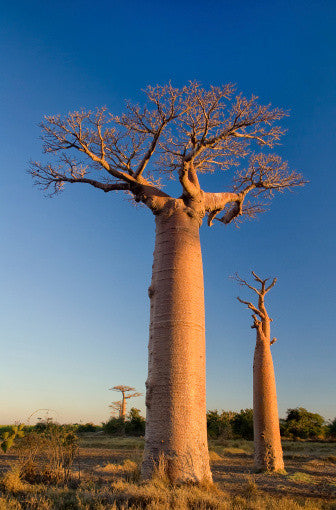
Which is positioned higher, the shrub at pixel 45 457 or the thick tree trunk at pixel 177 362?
the thick tree trunk at pixel 177 362

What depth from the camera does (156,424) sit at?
17.1 feet

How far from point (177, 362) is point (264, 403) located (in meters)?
5.30

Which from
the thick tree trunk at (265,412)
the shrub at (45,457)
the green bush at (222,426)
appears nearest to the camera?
the shrub at (45,457)

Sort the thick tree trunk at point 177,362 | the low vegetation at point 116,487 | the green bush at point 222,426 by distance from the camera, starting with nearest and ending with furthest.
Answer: the low vegetation at point 116,487, the thick tree trunk at point 177,362, the green bush at point 222,426

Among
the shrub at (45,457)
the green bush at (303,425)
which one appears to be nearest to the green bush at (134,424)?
the green bush at (303,425)

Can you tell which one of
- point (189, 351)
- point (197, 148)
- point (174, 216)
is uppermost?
point (197, 148)

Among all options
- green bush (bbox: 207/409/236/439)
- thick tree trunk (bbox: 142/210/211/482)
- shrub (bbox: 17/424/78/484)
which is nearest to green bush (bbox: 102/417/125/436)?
green bush (bbox: 207/409/236/439)

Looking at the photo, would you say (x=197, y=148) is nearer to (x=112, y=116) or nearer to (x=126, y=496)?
(x=112, y=116)

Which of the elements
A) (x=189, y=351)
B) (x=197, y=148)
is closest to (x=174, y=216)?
(x=197, y=148)

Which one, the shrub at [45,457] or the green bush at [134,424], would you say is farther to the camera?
the green bush at [134,424]

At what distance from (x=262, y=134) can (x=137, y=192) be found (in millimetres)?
3149

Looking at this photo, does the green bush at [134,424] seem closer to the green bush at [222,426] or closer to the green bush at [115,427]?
the green bush at [115,427]

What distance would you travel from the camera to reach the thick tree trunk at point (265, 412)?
30.5 ft

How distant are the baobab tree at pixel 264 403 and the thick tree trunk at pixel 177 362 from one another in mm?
4745
